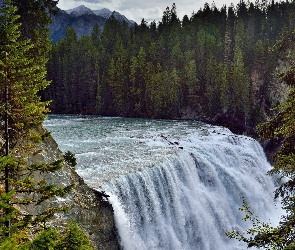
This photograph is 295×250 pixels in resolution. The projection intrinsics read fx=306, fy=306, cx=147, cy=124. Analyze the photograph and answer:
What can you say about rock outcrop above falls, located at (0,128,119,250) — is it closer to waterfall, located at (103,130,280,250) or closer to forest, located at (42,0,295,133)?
waterfall, located at (103,130,280,250)

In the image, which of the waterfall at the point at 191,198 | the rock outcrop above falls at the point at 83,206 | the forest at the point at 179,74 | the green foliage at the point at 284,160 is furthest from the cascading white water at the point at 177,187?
the forest at the point at 179,74

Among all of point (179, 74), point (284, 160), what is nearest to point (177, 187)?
point (284, 160)

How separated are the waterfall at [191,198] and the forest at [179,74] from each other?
2602cm

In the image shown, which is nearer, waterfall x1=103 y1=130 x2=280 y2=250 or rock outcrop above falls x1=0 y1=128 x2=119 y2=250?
rock outcrop above falls x1=0 y1=128 x2=119 y2=250

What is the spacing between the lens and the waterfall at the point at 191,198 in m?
15.9

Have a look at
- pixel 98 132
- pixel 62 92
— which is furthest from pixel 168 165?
pixel 62 92

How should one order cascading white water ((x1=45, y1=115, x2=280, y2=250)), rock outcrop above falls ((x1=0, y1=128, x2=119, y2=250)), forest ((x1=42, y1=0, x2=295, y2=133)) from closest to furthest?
rock outcrop above falls ((x1=0, y1=128, x2=119, y2=250)) < cascading white water ((x1=45, y1=115, x2=280, y2=250)) < forest ((x1=42, y1=0, x2=295, y2=133))

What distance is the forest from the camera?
54.2m

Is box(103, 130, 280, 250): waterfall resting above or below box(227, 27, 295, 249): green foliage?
below

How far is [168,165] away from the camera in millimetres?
20078

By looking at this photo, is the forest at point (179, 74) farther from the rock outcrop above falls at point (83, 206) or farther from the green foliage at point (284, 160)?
the green foliage at point (284, 160)

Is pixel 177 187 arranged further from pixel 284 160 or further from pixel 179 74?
pixel 179 74

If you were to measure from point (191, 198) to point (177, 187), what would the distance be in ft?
4.23

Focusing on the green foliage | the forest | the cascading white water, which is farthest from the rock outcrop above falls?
the forest
